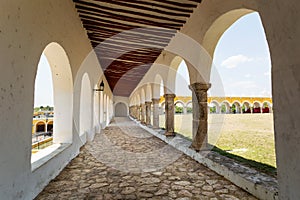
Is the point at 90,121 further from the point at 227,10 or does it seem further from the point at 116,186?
the point at 227,10

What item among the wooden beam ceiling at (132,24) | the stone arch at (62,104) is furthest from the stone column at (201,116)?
the stone arch at (62,104)

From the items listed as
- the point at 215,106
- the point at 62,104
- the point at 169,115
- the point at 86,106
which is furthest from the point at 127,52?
the point at 215,106

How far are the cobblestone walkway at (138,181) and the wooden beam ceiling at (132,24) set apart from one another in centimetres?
290

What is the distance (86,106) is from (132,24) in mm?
2887

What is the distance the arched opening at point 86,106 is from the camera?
535 cm

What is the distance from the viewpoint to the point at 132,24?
12.9 feet

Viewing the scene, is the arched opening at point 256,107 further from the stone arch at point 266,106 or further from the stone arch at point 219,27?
the stone arch at point 219,27

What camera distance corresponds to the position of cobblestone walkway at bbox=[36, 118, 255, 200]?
2176mm

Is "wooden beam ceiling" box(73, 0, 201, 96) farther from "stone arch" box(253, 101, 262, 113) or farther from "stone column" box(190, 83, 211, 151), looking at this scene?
"stone arch" box(253, 101, 262, 113)

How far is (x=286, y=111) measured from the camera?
5.08 feet

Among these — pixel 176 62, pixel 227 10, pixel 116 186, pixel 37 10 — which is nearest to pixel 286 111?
pixel 227 10

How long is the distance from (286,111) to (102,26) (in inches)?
152

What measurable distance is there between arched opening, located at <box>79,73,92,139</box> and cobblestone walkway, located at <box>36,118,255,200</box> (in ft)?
5.67

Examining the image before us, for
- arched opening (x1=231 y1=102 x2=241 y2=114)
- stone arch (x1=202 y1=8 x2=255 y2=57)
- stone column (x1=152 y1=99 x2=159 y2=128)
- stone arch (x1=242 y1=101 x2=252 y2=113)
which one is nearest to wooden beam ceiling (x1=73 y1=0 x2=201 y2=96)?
stone arch (x1=202 y1=8 x2=255 y2=57)
